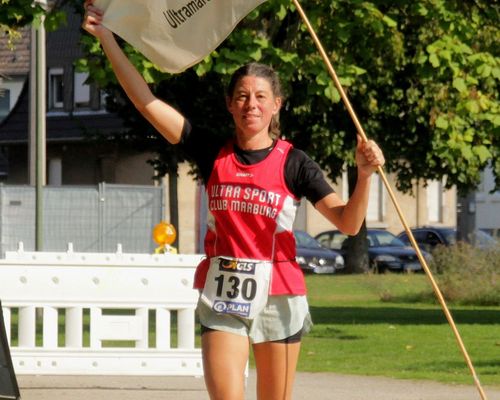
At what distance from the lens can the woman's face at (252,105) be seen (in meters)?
6.60

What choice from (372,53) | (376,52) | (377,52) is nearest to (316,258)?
(377,52)

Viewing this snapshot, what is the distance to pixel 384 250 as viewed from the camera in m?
50.7

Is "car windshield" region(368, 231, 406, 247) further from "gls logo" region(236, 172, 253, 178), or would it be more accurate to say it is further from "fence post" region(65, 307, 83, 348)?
"gls logo" region(236, 172, 253, 178)

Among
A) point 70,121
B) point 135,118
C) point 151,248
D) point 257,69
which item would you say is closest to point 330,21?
point 257,69

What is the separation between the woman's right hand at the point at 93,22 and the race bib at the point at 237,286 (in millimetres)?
1094

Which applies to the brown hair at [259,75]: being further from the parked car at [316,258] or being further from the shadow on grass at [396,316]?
the parked car at [316,258]

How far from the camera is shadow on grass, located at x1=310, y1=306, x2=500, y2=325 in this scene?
2212 cm

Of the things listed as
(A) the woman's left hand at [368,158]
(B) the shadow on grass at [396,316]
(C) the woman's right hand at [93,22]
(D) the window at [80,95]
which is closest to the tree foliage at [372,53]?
(B) the shadow on grass at [396,316]

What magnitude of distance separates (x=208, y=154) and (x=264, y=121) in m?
0.29

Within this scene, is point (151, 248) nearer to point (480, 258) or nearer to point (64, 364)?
point (480, 258)

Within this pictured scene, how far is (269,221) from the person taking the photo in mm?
6496

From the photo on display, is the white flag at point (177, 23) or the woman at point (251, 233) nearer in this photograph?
the woman at point (251, 233)

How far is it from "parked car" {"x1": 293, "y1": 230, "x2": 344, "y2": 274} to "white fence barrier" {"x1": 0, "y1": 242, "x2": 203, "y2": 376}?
33819 mm

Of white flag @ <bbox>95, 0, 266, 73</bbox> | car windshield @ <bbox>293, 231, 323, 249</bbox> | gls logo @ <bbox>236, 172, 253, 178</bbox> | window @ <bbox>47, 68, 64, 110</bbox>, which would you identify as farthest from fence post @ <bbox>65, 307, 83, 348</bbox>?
window @ <bbox>47, 68, 64, 110</bbox>
